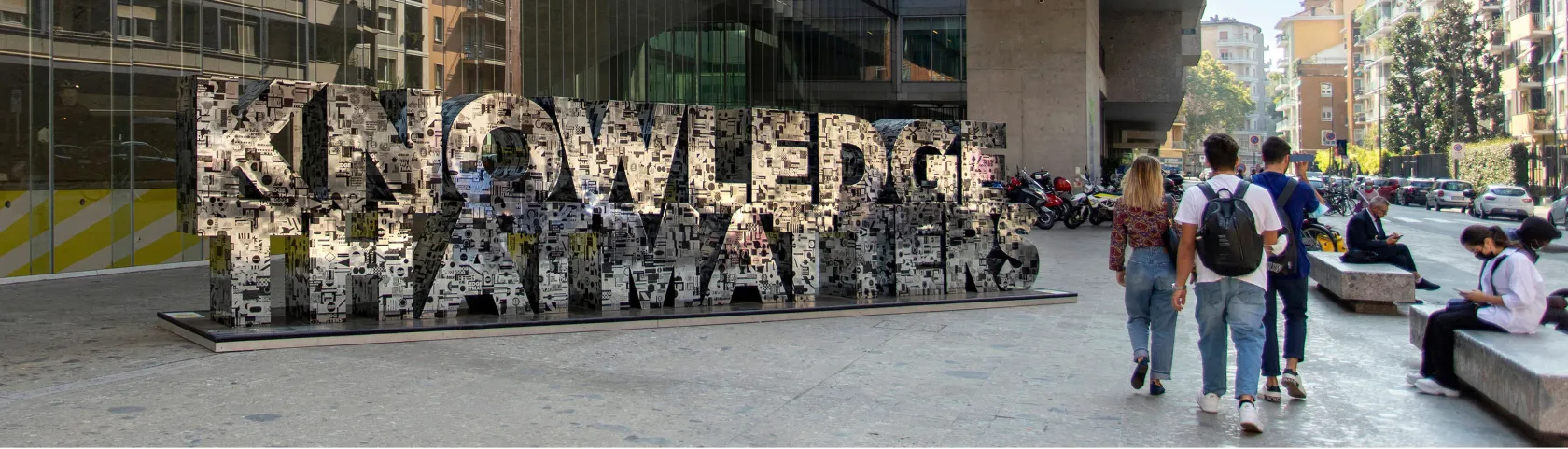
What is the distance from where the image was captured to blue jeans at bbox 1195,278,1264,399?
6441 mm

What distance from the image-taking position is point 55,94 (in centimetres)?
1434

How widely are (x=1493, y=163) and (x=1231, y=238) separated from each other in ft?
180

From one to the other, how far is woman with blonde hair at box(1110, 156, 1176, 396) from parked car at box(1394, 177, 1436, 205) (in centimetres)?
4330

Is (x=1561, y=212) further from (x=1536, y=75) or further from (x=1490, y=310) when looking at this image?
(x=1536, y=75)

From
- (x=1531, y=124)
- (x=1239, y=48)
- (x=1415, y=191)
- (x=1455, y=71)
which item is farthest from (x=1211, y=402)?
(x=1239, y=48)

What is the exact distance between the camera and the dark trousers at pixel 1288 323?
704 centimetres

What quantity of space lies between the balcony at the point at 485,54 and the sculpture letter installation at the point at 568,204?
9127 mm

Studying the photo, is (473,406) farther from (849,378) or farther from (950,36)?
(950,36)

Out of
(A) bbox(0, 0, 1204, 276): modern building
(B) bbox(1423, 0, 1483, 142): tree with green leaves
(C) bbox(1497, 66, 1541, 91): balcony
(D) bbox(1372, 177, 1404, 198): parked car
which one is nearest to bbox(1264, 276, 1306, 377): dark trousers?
(A) bbox(0, 0, 1204, 276): modern building

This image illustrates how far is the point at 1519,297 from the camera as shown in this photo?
6996 millimetres

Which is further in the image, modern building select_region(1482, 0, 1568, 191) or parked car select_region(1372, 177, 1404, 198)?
modern building select_region(1482, 0, 1568, 191)

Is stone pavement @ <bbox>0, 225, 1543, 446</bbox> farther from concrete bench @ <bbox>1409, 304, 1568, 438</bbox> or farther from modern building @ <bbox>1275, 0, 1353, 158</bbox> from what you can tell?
modern building @ <bbox>1275, 0, 1353, 158</bbox>

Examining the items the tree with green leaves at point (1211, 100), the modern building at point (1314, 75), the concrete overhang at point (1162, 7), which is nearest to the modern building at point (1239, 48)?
the modern building at point (1314, 75)

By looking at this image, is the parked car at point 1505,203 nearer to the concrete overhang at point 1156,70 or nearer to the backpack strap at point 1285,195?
the concrete overhang at point 1156,70
